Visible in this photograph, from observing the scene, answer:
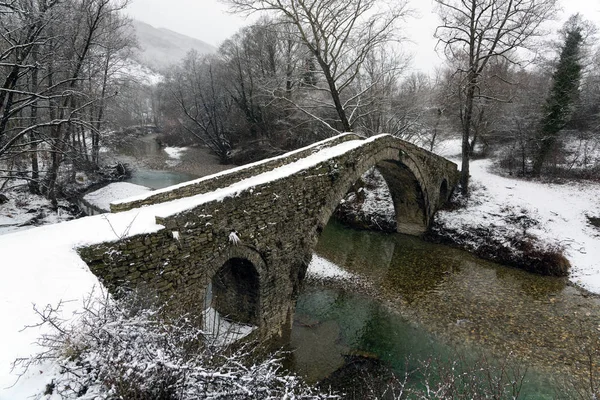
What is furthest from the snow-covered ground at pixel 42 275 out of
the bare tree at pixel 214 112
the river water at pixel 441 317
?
the bare tree at pixel 214 112

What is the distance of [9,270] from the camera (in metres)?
4.13

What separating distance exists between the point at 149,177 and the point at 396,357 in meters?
22.6

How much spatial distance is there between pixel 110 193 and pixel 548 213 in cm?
2162

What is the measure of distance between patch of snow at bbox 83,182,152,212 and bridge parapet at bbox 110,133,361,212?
38.9 ft

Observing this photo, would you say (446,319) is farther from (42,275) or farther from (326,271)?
(42,275)

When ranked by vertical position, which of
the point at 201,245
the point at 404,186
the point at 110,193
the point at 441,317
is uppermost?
the point at 201,245

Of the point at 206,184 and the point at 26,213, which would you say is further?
the point at 26,213

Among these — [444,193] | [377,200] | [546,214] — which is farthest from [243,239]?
[546,214]

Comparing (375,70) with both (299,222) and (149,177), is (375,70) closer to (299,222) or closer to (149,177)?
(299,222)

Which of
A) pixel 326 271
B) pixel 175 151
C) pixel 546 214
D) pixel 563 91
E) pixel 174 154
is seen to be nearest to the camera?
pixel 326 271

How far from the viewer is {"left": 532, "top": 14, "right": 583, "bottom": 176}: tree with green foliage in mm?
17906

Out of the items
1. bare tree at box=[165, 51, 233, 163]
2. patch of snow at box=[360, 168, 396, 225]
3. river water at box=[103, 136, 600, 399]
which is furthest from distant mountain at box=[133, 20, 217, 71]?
river water at box=[103, 136, 600, 399]

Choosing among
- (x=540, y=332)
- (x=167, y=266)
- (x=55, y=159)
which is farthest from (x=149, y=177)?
(x=540, y=332)

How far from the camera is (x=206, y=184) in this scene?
27.0 feet
